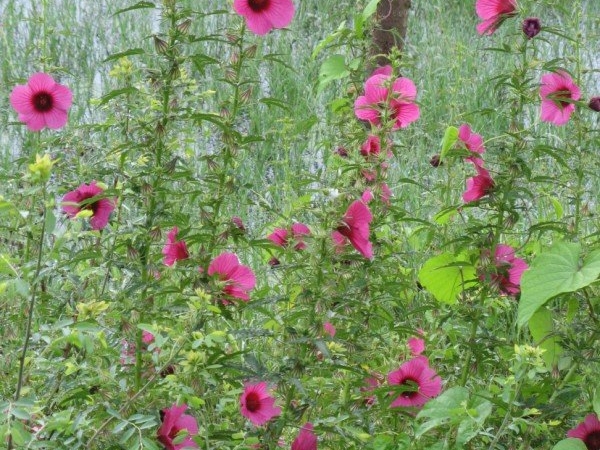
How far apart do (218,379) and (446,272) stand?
1.95 feet

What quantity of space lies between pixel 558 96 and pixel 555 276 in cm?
41

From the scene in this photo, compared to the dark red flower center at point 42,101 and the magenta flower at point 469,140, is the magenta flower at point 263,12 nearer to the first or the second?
the magenta flower at point 469,140

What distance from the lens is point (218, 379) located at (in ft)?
6.19

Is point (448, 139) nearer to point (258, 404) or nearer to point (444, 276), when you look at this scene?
point (444, 276)

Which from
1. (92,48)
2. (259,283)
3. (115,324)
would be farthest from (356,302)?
(92,48)

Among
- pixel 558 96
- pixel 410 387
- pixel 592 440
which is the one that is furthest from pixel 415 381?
pixel 558 96

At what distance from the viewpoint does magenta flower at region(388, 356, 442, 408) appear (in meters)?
2.07

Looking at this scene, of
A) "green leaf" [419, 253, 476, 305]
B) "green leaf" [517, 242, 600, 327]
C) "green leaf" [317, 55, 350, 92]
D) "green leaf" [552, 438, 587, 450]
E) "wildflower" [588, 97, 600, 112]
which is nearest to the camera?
"green leaf" [517, 242, 600, 327]

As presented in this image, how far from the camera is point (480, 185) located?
206 cm

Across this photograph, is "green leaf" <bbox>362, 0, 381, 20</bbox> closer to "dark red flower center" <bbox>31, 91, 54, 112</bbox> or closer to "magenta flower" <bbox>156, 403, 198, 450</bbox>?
"dark red flower center" <bbox>31, 91, 54, 112</bbox>

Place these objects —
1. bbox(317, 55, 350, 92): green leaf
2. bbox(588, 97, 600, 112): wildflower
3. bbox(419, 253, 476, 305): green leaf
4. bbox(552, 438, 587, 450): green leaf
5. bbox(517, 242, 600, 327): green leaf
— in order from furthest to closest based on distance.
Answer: bbox(317, 55, 350, 92): green leaf
bbox(419, 253, 476, 305): green leaf
bbox(588, 97, 600, 112): wildflower
bbox(552, 438, 587, 450): green leaf
bbox(517, 242, 600, 327): green leaf

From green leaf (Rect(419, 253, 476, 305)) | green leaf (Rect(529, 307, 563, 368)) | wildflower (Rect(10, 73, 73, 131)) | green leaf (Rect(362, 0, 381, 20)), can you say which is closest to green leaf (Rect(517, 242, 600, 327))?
green leaf (Rect(529, 307, 563, 368))

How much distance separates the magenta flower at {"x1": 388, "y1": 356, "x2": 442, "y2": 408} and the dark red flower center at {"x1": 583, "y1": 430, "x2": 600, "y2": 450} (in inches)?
11.0

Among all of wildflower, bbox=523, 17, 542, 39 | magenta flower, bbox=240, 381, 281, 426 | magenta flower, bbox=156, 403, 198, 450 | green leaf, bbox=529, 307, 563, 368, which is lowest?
magenta flower, bbox=156, 403, 198, 450
